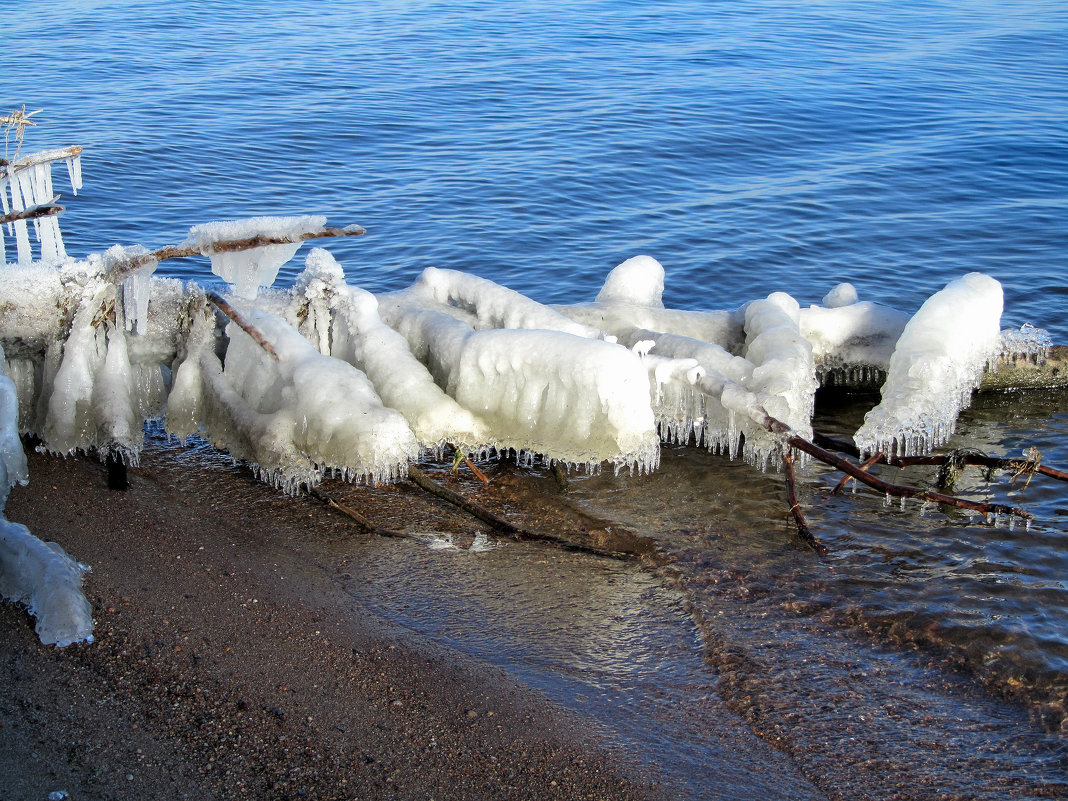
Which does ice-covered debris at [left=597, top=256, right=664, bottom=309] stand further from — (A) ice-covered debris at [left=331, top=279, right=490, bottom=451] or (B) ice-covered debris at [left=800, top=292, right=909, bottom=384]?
(A) ice-covered debris at [left=331, top=279, right=490, bottom=451]

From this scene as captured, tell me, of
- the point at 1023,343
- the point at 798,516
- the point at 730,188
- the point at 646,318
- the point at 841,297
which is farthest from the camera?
the point at 730,188

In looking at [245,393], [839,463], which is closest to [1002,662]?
[839,463]

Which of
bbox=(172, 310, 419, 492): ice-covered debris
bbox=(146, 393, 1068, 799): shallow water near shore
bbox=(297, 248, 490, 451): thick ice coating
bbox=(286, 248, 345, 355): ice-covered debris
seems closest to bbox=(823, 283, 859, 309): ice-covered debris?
bbox=(146, 393, 1068, 799): shallow water near shore

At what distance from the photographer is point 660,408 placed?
7121mm

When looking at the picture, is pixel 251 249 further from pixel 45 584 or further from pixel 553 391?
pixel 45 584

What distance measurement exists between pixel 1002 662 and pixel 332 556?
386 centimetres

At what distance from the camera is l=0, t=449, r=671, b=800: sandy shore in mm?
4281

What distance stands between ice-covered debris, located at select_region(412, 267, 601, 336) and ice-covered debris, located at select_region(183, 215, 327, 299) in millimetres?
1903

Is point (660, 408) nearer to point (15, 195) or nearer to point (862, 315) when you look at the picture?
point (862, 315)

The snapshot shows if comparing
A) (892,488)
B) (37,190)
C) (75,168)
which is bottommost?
(892,488)

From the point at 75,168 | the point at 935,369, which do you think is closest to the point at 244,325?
the point at 75,168

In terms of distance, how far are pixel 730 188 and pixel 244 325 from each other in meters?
10.1

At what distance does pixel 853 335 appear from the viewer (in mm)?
8641

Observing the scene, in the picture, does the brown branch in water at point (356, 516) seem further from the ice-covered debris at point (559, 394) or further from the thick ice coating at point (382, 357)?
the ice-covered debris at point (559, 394)
